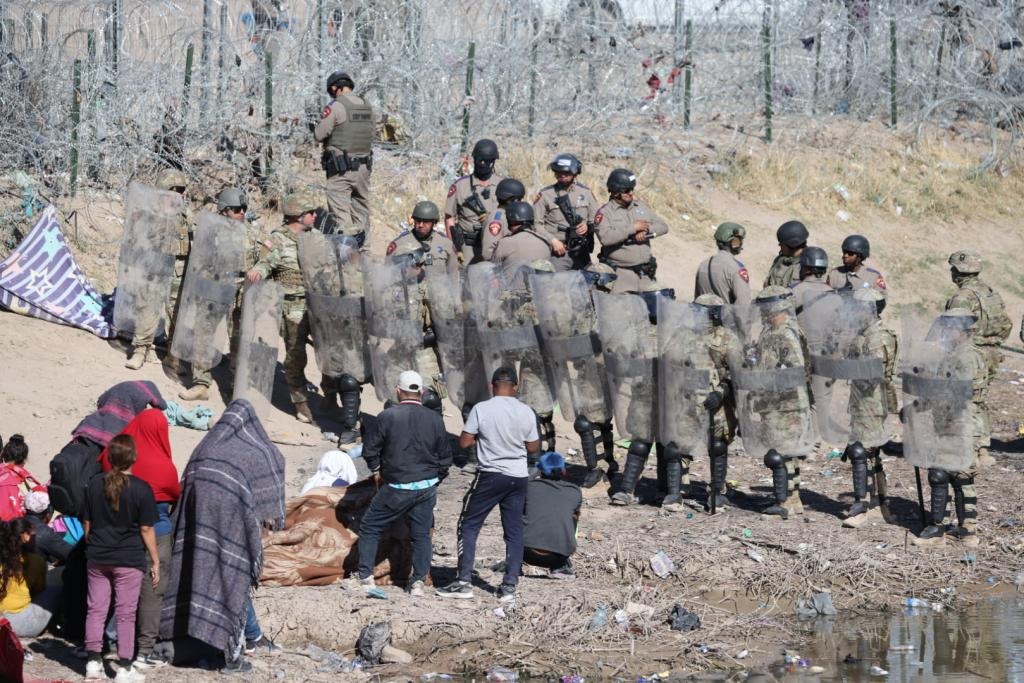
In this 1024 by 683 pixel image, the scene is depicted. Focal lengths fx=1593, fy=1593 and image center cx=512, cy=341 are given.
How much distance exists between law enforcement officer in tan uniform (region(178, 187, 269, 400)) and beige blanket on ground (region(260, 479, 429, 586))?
282 cm

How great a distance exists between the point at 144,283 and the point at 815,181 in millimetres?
9214

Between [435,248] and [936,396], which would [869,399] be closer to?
[936,396]

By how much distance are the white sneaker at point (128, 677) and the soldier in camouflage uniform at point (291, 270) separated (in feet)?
14.5

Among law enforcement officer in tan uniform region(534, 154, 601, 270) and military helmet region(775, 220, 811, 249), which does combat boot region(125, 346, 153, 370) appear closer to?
law enforcement officer in tan uniform region(534, 154, 601, 270)

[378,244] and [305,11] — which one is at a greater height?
[305,11]

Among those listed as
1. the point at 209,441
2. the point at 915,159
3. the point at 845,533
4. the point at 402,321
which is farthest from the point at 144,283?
the point at 915,159

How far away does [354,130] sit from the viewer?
13.1m

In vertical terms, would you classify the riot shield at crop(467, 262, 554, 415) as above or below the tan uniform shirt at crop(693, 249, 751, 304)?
below

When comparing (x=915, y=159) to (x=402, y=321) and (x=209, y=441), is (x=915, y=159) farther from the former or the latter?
(x=209, y=441)

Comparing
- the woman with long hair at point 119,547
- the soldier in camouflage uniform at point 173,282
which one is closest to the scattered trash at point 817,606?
the woman with long hair at point 119,547

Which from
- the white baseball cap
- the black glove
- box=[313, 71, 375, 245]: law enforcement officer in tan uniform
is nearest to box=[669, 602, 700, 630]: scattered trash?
the black glove

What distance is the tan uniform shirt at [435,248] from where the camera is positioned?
36.9 feet

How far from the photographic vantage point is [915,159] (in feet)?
63.5

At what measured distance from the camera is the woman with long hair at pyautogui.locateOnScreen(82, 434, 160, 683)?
7.09m
